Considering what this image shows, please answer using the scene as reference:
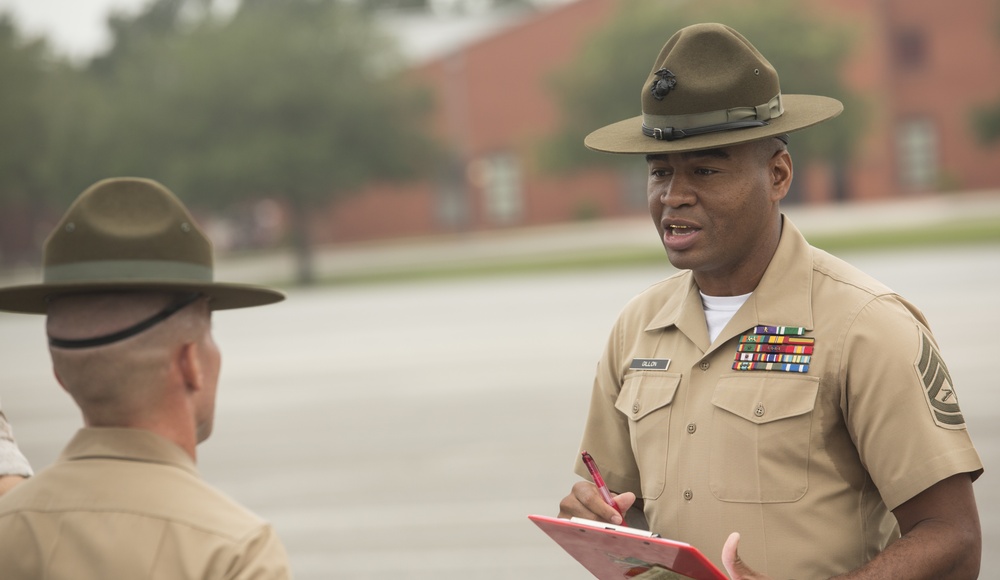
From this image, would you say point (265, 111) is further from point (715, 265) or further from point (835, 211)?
point (715, 265)

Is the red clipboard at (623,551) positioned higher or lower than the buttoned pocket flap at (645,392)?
lower

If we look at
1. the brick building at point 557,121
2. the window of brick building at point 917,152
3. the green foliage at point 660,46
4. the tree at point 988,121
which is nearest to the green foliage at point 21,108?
the brick building at point 557,121

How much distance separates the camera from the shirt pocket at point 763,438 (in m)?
2.88

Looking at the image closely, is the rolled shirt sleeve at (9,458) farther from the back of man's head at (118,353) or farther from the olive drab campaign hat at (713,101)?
the olive drab campaign hat at (713,101)

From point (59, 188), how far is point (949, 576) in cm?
4769

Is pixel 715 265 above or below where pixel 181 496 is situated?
above

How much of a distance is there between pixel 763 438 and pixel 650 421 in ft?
1.04

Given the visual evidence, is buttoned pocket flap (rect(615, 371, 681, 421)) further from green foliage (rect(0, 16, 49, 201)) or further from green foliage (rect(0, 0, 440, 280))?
green foliage (rect(0, 16, 49, 201))

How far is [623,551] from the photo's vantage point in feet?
9.28

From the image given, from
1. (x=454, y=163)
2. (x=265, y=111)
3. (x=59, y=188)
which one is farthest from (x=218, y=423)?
(x=454, y=163)

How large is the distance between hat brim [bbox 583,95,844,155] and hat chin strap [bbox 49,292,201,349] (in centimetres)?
114

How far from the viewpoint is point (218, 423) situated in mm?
13305

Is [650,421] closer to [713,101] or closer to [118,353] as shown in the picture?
[713,101]

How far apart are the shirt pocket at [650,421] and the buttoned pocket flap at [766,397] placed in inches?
5.4
